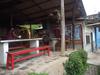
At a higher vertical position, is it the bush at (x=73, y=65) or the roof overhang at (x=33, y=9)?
the roof overhang at (x=33, y=9)

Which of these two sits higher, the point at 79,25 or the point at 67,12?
the point at 67,12

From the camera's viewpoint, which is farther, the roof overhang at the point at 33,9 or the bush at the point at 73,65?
the roof overhang at the point at 33,9

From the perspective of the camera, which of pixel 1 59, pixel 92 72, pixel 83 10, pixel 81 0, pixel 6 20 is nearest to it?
pixel 1 59

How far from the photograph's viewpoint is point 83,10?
11289 mm

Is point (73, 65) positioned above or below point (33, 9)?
below

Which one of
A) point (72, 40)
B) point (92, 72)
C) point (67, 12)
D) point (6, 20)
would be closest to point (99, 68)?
point (92, 72)

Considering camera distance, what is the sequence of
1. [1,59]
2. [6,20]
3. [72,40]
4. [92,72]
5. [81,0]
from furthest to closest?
[6,20]
[72,40]
[81,0]
[92,72]
[1,59]

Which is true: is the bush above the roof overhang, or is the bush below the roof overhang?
below

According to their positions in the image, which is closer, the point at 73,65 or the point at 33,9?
the point at 73,65

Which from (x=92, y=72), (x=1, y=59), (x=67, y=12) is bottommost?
(x=92, y=72)

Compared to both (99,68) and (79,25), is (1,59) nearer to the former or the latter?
(99,68)

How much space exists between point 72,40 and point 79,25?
1.33m

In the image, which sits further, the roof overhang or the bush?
the roof overhang

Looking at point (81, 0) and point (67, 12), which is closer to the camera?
point (81, 0)
